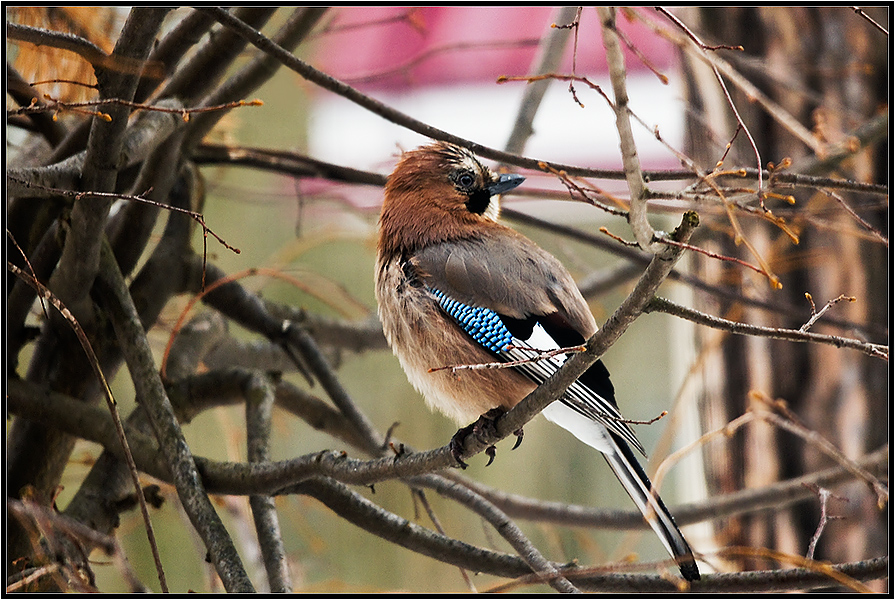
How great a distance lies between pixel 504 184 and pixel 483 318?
0.91 ft

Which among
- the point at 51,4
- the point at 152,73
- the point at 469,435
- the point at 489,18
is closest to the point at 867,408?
the point at 469,435

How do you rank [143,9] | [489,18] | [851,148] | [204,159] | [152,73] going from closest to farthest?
[143,9] → [152,73] → [851,148] → [204,159] → [489,18]

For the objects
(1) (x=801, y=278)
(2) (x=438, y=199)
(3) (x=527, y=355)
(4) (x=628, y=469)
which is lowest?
(4) (x=628, y=469)

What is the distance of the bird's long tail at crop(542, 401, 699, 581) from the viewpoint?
1.20 m

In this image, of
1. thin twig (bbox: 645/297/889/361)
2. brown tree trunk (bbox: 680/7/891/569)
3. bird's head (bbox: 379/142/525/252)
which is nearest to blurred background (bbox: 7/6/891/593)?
brown tree trunk (bbox: 680/7/891/569)

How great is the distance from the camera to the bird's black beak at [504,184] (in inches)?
55.1

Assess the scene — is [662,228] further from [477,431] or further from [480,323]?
[477,431]

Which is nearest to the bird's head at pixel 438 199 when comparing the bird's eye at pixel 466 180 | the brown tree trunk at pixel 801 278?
the bird's eye at pixel 466 180

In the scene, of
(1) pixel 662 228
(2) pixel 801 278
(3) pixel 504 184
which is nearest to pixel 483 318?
(3) pixel 504 184

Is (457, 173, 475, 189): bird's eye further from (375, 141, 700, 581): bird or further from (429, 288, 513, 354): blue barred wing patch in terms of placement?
(429, 288, 513, 354): blue barred wing patch

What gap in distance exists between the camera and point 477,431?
3.84ft

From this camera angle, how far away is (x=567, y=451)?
2.77m

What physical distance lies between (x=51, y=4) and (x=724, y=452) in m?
1.85

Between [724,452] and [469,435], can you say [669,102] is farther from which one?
[469,435]
